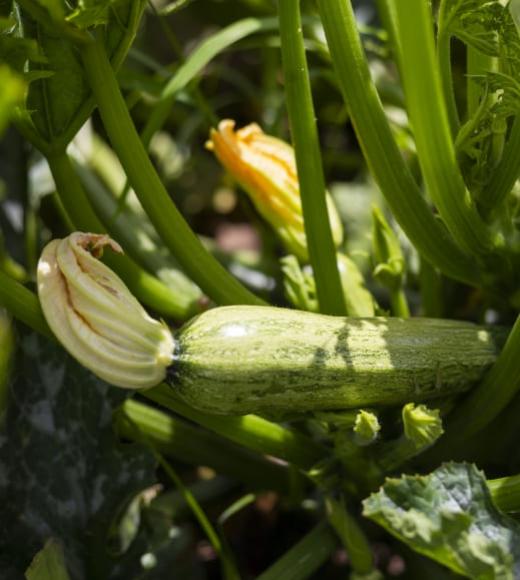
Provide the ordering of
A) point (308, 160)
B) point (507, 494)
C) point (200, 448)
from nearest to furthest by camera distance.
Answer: point (507, 494)
point (308, 160)
point (200, 448)

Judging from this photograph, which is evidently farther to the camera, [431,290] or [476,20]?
[431,290]

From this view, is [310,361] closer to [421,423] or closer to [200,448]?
[421,423]

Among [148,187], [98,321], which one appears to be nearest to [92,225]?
[148,187]

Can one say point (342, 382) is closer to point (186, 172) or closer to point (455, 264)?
point (455, 264)

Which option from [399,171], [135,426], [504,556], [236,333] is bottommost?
[135,426]

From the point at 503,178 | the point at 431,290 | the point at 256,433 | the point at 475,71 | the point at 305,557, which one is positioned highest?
the point at 475,71

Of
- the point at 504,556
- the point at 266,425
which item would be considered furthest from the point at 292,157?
the point at 504,556

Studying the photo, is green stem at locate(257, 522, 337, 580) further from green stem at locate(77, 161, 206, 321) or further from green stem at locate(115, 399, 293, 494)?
green stem at locate(77, 161, 206, 321)
